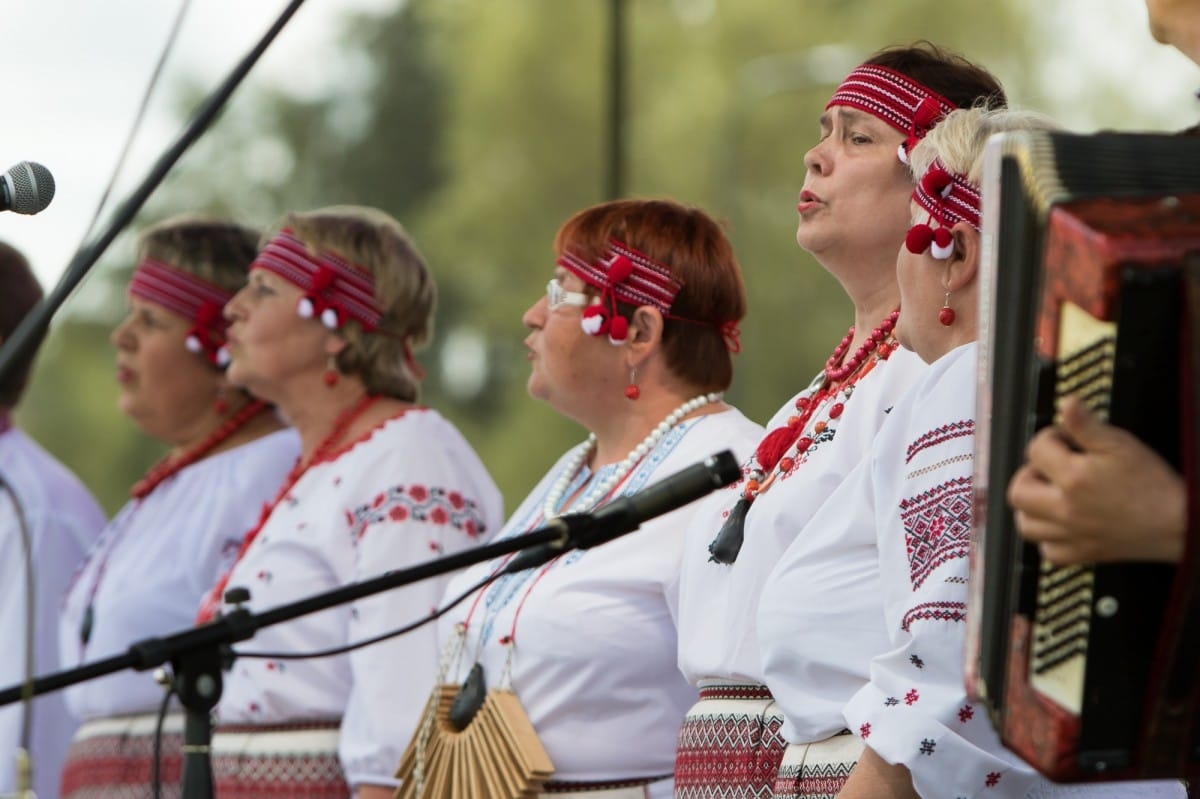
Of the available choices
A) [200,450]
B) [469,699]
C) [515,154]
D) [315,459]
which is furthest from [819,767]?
[515,154]

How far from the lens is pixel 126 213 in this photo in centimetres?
228

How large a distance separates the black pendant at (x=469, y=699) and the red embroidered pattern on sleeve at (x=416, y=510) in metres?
0.61

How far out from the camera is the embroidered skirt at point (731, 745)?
118 inches

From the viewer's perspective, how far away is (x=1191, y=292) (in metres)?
1.74

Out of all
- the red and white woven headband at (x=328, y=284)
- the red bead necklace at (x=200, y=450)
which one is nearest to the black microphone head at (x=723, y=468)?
the red and white woven headband at (x=328, y=284)

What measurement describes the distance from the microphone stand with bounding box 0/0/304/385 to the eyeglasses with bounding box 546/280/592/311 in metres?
1.52

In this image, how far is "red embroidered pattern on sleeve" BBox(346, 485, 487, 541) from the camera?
13.8ft

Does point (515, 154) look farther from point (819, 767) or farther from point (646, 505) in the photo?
point (646, 505)

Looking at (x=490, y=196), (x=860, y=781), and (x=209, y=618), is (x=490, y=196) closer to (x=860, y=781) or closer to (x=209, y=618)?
(x=209, y=618)

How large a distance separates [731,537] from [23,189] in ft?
4.26

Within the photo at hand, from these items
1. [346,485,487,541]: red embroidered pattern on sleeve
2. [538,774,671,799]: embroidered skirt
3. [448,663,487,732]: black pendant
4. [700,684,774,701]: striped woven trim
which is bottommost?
[538,774,671,799]: embroidered skirt

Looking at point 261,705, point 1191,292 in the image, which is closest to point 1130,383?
point 1191,292

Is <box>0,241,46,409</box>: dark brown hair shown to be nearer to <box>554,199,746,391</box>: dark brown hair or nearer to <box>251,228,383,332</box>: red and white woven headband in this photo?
<box>251,228,383,332</box>: red and white woven headband

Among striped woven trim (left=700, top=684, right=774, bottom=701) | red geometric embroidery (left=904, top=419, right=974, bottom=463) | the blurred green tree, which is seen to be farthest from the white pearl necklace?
the blurred green tree
